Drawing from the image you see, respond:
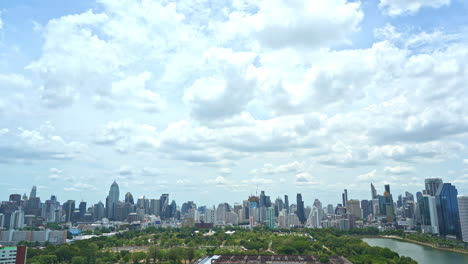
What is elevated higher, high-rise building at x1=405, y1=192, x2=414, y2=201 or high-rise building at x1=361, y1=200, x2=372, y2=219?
high-rise building at x1=405, y1=192, x2=414, y2=201

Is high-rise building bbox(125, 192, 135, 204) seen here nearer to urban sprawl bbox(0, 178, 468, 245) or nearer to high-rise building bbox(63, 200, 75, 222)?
urban sprawl bbox(0, 178, 468, 245)

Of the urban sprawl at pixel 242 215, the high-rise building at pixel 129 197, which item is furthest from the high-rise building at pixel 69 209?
the high-rise building at pixel 129 197

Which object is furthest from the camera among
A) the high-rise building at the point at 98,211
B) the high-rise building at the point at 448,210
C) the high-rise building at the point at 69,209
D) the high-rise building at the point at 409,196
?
the high-rise building at the point at 409,196

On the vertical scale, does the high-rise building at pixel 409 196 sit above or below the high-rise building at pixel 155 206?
above

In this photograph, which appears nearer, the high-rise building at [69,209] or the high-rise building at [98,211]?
the high-rise building at [69,209]

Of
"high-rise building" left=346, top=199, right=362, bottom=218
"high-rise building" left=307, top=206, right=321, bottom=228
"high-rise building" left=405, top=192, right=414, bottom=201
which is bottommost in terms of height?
"high-rise building" left=307, top=206, right=321, bottom=228

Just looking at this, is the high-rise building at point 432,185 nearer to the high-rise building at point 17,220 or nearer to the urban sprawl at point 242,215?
the urban sprawl at point 242,215

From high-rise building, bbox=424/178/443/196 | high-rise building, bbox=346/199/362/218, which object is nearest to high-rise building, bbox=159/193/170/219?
high-rise building, bbox=346/199/362/218

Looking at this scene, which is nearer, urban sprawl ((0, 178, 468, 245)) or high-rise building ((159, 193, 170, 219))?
urban sprawl ((0, 178, 468, 245))
